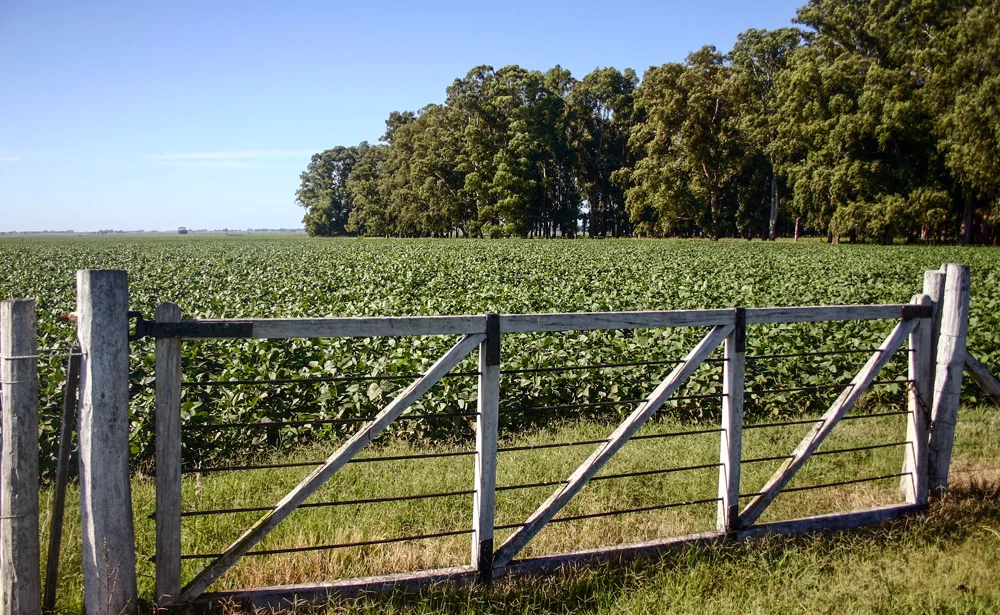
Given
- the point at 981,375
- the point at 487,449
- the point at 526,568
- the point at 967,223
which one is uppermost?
the point at 967,223

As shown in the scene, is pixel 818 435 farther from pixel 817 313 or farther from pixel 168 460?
pixel 168 460

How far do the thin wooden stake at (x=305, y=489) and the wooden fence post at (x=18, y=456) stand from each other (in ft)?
2.19

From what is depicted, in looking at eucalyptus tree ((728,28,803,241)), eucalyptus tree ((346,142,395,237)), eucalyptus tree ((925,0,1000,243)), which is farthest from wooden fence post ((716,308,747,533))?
eucalyptus tree ((346,142,395,237))

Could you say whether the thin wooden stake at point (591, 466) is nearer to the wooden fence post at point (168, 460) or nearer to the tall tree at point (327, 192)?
the wooden fence post at point (168, 460)

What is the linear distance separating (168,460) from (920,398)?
4.58 metres

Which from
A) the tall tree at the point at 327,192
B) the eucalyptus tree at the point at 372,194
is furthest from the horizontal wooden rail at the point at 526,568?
the tall tree at the point at 327,192

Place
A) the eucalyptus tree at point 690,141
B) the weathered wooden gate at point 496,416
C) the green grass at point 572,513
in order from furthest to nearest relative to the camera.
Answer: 1. the eucalyptus tree at point 690,141
2. the green grass at point 572,513
3. the weathered wooden gate at point 496,416

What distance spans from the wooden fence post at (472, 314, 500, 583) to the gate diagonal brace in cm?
117

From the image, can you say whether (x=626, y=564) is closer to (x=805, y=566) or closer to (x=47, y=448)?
(x=805, y=566)

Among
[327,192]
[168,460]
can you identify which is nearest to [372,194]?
[327,192]

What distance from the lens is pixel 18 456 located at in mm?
2852

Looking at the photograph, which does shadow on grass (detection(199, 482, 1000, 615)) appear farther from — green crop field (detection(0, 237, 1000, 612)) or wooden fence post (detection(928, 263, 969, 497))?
wooden fence post (detection(928, 263, 969, 497))

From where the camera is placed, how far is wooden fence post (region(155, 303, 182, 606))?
2.97 m

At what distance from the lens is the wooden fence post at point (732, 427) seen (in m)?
3.94
